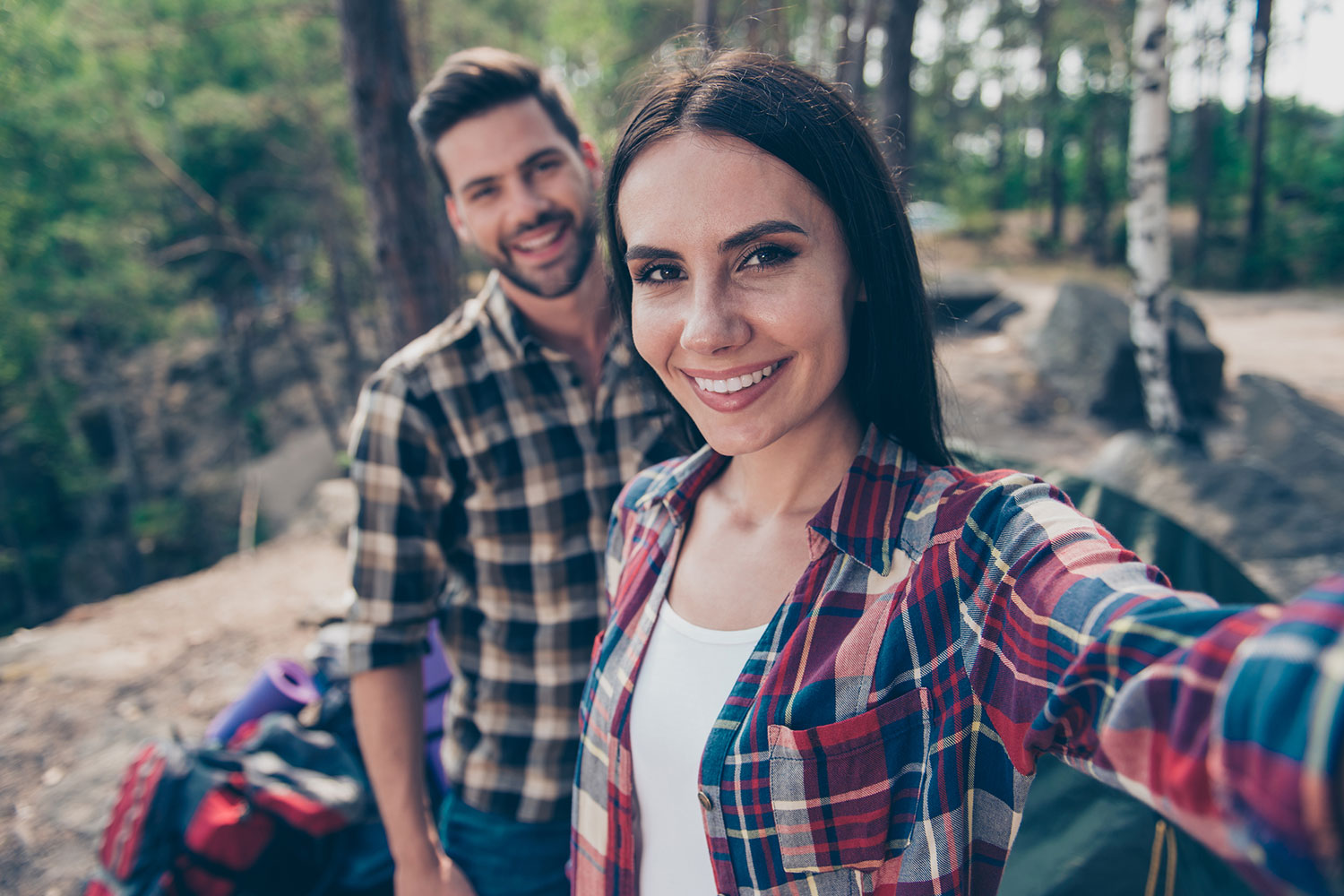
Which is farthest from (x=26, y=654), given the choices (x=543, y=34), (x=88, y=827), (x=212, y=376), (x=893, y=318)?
(x=212, y=376)

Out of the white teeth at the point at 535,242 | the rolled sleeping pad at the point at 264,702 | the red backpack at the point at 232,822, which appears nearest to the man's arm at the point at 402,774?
→ the red backpack at the point at 232,822

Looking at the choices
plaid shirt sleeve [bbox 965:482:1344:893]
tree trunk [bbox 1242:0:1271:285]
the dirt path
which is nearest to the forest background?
tree trunk [bbox 1242:0:1271:285]

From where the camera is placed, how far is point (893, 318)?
1205mm

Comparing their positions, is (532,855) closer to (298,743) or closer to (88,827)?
(298,743)

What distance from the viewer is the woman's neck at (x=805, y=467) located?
133 cm

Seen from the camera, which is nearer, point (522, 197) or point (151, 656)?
point (522, 197)

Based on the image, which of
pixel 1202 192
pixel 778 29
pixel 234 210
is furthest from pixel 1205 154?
pixel 234 210

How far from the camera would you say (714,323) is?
1117 mm

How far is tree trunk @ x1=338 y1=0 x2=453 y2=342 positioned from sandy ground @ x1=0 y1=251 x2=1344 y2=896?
2397 mm

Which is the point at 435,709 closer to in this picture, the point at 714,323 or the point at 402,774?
the point at 402,774

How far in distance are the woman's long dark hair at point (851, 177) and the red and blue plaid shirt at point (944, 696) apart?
93 mm

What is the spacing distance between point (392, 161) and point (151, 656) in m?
3.50

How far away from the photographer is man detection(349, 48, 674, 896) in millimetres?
1863

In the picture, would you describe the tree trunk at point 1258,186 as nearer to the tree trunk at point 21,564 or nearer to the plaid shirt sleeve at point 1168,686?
the plaid shirt sleeve at point 1168,686
